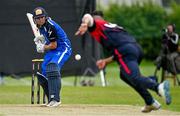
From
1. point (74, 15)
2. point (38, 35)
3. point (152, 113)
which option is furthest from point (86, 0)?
point (152, 113)

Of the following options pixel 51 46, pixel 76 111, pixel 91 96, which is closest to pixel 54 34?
pixel 51 46

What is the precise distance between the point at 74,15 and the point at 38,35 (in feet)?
30.8

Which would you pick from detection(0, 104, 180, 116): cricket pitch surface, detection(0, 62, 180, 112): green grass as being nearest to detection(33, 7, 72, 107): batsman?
detection(0, 104, 180, 116): cricket pitch surface

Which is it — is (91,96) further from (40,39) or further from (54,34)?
(54,34)

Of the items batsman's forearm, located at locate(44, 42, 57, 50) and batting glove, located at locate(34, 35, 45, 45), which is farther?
batting glove, located at locate(34, 35, 45, 45)

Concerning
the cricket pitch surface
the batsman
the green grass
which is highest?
the batsman

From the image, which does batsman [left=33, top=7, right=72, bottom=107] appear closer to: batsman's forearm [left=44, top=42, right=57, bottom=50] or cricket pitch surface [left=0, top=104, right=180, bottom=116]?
batsman's forearm [left=44, top=42, right=57, bottom=50]

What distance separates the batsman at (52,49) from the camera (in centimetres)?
1441

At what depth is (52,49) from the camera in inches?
575

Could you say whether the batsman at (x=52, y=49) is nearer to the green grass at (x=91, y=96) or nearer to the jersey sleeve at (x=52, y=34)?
the jersey sleeve at (x=52, y=34)

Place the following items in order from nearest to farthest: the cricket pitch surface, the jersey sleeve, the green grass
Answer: the cricket pitch surface → the jersey sleeve → the green grass

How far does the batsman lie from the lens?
14406mm

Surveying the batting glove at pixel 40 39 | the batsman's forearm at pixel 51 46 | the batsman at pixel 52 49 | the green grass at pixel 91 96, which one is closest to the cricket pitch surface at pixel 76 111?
the batsman at pixel 52 49

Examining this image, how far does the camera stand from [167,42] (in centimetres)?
2503
